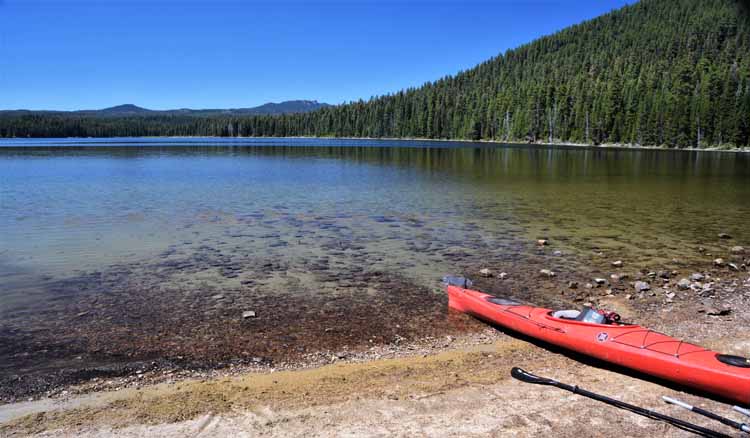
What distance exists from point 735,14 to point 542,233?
46.0 ft

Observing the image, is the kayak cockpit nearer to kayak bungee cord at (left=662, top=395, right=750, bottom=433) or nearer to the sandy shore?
the sandy shore

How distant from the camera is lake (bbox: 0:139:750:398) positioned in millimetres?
11250

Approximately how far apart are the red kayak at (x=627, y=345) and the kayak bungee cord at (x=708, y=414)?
563mm

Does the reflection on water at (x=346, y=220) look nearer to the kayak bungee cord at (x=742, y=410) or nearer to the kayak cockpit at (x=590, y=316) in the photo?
the kayak cockpit at (x=590, y=316)

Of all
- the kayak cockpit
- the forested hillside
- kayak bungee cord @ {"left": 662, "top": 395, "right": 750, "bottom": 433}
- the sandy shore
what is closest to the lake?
the sandy shore

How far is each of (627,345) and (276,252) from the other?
41.5 feet

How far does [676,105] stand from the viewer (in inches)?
4309

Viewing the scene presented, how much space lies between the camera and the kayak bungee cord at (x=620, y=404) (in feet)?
22.8

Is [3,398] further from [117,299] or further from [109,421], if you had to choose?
[117,299]

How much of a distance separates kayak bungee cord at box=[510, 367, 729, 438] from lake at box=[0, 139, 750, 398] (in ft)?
10.3

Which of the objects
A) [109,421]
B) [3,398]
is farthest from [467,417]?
[3,398]

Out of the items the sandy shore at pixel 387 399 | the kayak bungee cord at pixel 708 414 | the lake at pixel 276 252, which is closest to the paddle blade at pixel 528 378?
the sandy shore at pixel 387 399

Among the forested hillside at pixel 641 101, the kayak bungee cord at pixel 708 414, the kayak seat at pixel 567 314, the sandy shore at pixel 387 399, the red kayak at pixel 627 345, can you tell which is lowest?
the sandy shore at pixel 387 399

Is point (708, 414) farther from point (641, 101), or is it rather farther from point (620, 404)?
point (641, 101)
